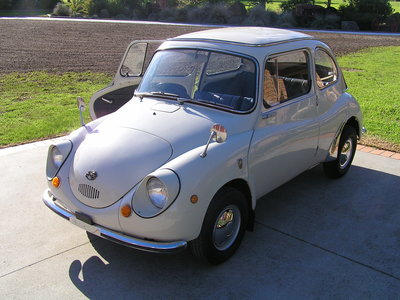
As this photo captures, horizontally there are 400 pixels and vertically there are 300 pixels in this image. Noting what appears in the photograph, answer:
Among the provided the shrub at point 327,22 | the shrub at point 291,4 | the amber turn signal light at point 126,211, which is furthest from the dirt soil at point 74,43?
the shrub at point 291,4

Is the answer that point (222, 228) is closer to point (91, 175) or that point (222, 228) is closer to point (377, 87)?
point (91, 175)

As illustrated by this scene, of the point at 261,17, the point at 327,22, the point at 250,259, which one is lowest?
the point at 250,259

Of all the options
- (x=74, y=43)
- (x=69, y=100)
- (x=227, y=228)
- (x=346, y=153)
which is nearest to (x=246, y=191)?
(x=227, y=228)

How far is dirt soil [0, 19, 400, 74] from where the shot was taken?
41.8ft

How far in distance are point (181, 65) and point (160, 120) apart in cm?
78

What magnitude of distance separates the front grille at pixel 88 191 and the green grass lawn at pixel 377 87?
4718 millimetres

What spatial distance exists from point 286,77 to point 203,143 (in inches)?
52.1

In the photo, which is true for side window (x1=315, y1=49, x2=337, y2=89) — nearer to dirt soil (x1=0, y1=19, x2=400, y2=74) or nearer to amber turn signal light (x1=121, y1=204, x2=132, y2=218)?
amber turn signal light (x1=121, y1=204, x2=132, y2=218)

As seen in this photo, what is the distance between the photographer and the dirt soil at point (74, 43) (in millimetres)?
12742

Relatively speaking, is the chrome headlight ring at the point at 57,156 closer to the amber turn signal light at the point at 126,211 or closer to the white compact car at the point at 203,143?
the white compact car at the point at 203,143

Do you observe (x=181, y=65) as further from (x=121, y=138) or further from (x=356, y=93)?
(x=356, y=93)

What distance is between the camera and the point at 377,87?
32.6 feet

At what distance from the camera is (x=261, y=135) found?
3863 millimetres

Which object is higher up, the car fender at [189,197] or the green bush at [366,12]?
the green bush at [366,12]
